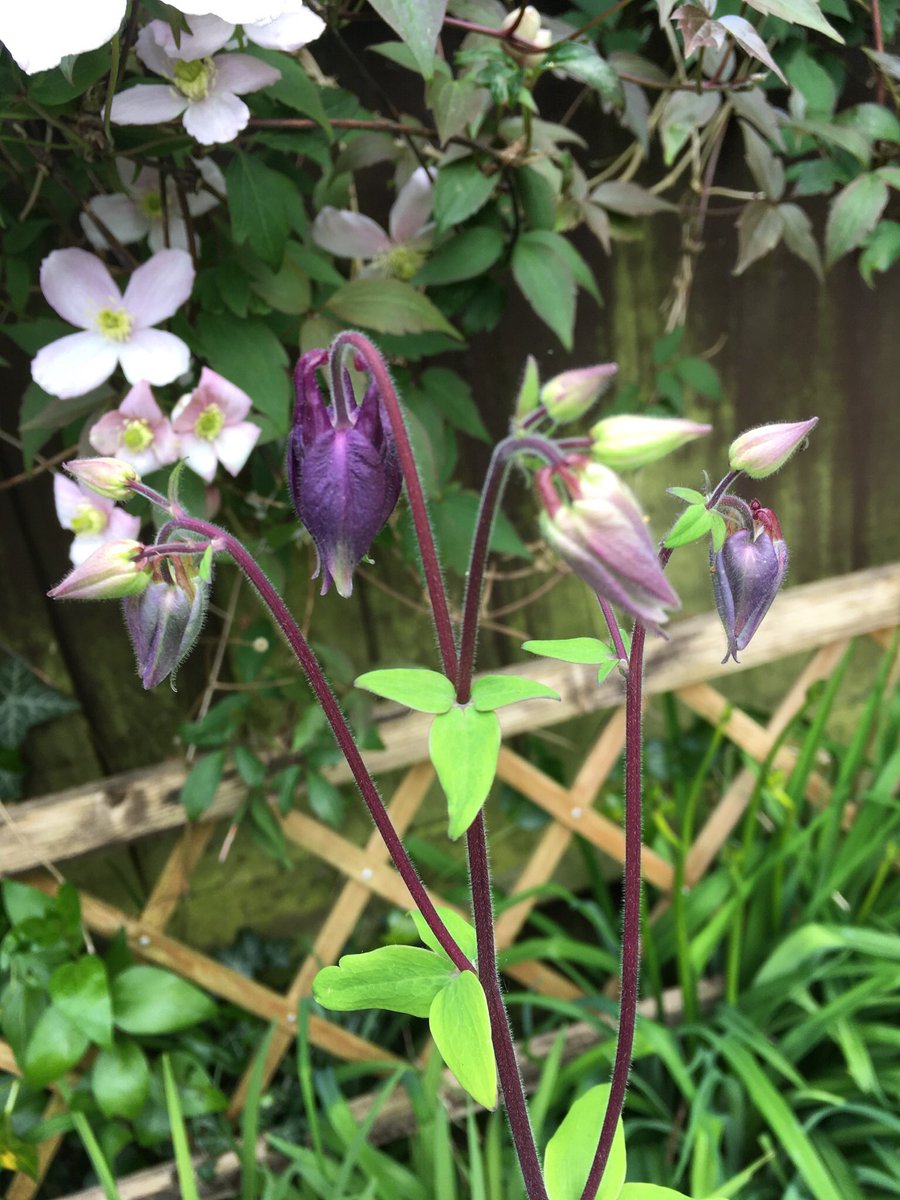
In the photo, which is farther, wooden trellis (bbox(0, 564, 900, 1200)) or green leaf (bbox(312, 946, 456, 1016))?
wooden trellis (bbox(0, 564, 900, 1200))

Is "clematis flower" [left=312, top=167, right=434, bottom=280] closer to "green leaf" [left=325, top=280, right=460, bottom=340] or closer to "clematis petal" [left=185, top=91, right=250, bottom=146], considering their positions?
"green leaf" [left=325, top=280, right=460, bottom=340]

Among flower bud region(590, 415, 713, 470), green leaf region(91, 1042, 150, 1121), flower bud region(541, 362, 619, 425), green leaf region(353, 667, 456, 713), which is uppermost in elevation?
flower bud region(541, 362, 619, 425)

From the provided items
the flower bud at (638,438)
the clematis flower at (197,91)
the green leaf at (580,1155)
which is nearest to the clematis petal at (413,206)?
the clematis flower at (197,91)

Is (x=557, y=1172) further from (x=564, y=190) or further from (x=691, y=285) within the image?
(x=691, y=285)

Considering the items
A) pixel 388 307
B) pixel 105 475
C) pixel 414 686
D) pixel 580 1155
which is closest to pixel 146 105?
pixel 388 307

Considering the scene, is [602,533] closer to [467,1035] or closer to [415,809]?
[467,1035]

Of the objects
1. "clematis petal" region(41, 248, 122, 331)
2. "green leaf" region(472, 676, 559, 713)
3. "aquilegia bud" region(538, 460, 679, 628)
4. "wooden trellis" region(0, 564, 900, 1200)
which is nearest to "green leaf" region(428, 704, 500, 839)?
"green leaf" region(472, 676, 559, 713)

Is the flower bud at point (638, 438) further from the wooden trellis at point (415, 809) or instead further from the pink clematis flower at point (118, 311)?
the wooden trellis at point (415, 809)

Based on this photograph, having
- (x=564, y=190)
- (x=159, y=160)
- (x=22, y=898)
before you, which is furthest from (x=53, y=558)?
(x=564, y=190)
